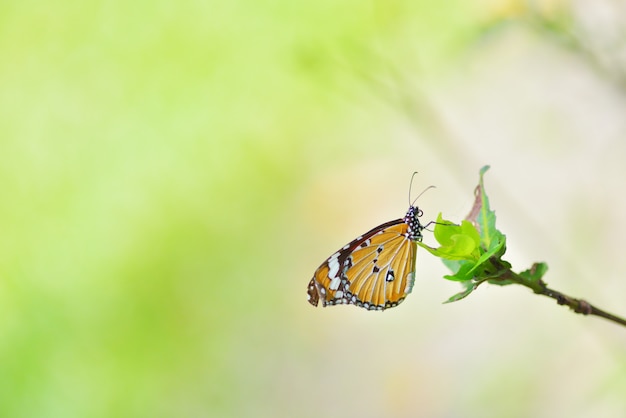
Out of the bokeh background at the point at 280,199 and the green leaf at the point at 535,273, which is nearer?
the green leaf at the point at 535,273

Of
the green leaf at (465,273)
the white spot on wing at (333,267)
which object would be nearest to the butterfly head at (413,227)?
the white spot on wing at (333,267)

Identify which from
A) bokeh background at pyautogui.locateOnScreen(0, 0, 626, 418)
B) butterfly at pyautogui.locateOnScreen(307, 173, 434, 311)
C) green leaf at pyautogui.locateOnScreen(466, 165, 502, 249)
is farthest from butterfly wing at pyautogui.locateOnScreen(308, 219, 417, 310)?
bokeh background at pyautogui.locateOnScreen(0, 0, 626, 418)

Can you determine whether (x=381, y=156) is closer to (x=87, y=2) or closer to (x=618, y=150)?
(x=618, y=150)

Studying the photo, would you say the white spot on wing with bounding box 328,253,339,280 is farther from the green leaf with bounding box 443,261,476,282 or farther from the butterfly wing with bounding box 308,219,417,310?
the green leaf with bounding box 443,261,476,282

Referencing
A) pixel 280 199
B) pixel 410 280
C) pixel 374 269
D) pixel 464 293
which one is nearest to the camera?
pixel 464 293

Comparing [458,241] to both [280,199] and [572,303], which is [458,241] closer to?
[572,303]

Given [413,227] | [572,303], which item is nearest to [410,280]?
[413,227]

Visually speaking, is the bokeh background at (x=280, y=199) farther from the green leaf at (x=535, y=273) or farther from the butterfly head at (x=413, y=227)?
the green leaf at (x=535, y=273)

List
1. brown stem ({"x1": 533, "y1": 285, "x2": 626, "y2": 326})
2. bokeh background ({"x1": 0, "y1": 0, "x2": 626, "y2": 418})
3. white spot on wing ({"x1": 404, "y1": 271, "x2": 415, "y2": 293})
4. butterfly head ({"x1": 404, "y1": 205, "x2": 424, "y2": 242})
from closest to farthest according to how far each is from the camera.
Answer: brown stem ({"x1": 533, "y1": 285, "x2": 626, "y2": 326}) → white spot on wing ({"x1": 404, "y1": 271, "x2": 415, "y2": 293}) → butterfly head ({"x1": 404, "y1": 205, "x2": 424, "y2": 242}) → bokeh background ({"x1": 0, "y1": 0, "x2": 626, "y2": 418})
